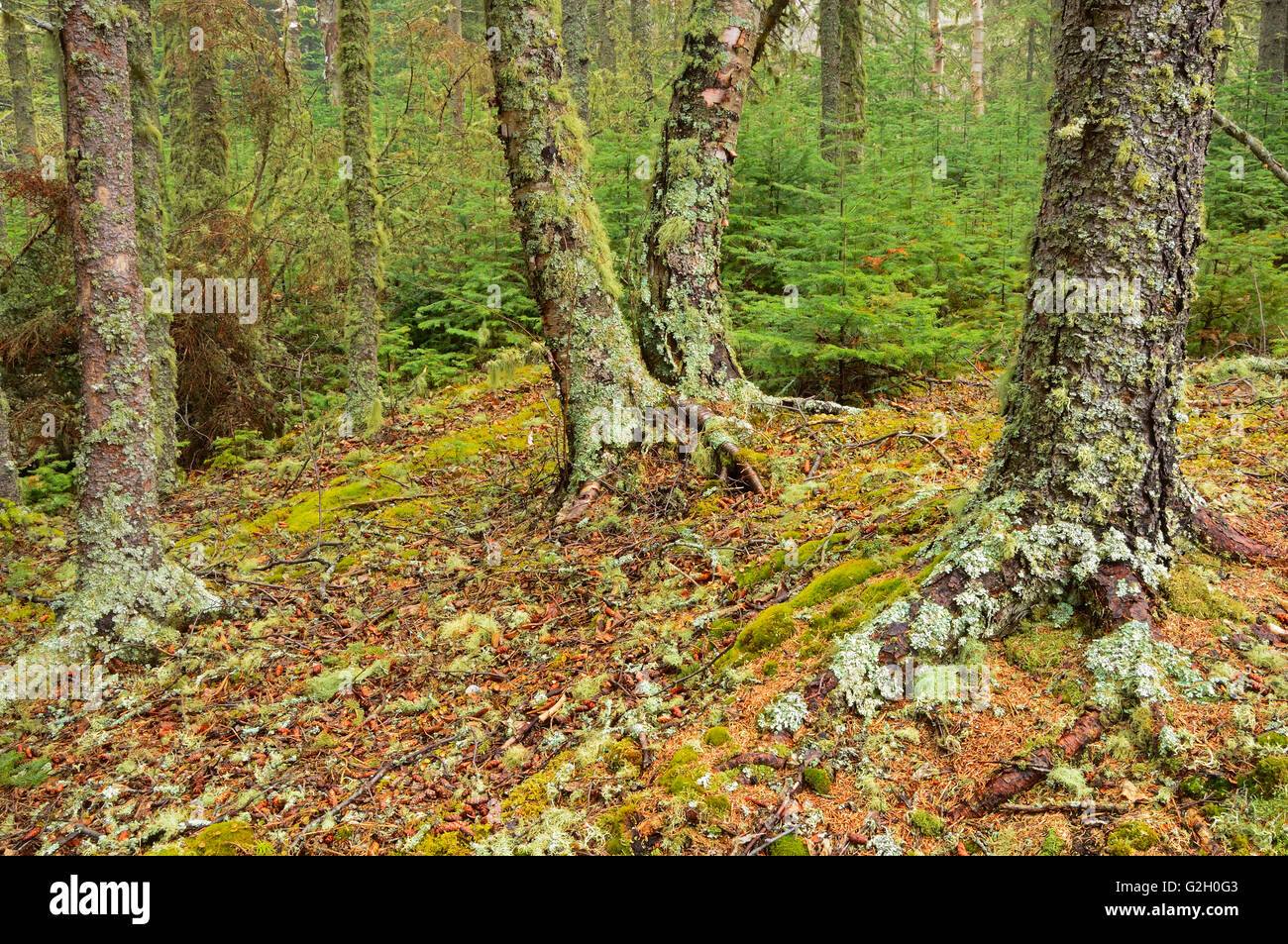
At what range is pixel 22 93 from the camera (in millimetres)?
16891

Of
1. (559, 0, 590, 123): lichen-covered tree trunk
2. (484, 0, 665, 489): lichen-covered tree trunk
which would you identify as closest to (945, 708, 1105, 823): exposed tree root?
(484, 0, 665, 489): lichen-covered tree trunk

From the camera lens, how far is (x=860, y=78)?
1317 centimetres

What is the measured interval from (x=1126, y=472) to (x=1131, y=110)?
4.44 ft

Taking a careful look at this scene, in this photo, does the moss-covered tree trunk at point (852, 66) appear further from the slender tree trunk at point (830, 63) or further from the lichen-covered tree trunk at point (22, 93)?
the lichen-covered tree trunk at point (22, 93)

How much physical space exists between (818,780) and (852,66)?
1343 centimetres

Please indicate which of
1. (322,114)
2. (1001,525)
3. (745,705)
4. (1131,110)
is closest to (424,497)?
(745,705)

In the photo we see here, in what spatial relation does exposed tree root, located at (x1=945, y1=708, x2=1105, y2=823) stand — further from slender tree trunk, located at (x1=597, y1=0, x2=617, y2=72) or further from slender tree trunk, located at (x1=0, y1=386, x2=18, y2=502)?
slender tree trunk, located at (x1=597, y1=0, x2=617, y2=72)

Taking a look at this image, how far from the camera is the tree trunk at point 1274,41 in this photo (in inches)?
531

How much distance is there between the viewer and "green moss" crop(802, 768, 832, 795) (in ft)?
8.80

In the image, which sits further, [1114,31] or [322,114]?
[322,114]
